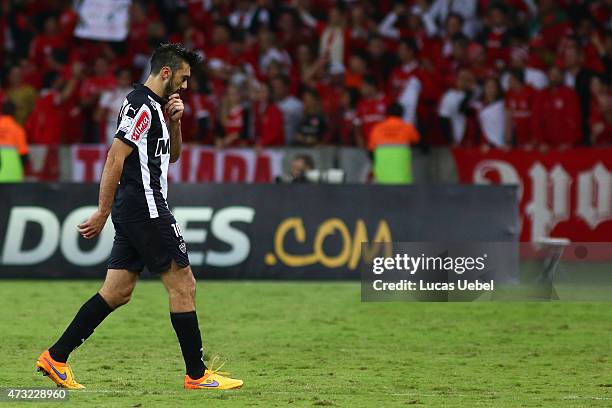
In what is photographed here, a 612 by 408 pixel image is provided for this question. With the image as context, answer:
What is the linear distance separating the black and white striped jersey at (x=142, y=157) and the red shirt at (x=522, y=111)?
10642 mm

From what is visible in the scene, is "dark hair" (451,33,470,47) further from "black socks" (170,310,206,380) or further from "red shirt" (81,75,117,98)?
"black socks" (170,310,206,380)

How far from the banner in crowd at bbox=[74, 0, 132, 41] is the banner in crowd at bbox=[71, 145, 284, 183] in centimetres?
193

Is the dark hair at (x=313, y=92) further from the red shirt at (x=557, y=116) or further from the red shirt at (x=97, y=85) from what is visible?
the red shirt at (x=557, y=116)

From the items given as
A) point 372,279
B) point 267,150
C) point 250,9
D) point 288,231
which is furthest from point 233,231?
point 250,9

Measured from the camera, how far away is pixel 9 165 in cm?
1738

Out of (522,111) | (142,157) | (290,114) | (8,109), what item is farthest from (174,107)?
(290,114)

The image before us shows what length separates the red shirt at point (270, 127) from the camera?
18781mm

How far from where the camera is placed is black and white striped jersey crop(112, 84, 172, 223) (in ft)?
26.6

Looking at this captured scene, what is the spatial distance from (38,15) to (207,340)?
41.0 ft

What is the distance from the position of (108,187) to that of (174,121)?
0.71 meters

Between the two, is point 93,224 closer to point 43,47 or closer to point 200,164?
point 200,164

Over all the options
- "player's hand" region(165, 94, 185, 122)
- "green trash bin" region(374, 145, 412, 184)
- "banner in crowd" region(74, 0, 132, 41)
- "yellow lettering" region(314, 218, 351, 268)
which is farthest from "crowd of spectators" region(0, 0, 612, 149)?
"player's hand" region(165, 94, 185, 122)

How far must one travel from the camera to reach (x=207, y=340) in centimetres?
A: 1118

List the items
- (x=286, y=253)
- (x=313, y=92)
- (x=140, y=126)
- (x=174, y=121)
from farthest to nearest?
1. (x=313, y=92)
2. (x=286, y=253)
3. (x=174, y=121)
4. (x=140, y=126)
